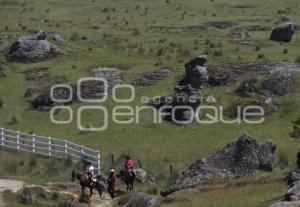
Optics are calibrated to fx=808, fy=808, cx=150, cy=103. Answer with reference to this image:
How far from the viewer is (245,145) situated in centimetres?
4288

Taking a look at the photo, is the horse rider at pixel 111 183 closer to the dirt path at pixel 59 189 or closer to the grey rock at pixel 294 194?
the dirt path at pixel 59 189

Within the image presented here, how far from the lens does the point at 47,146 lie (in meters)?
53.8

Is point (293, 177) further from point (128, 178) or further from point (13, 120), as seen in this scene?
point (13, 120)

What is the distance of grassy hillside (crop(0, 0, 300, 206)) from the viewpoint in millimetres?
55641

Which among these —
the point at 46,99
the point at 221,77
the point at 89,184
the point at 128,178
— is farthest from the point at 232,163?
the point at 46,99

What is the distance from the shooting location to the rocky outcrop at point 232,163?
4131 centimetres

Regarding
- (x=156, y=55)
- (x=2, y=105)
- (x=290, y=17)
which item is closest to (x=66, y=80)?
(x=2, y=105)

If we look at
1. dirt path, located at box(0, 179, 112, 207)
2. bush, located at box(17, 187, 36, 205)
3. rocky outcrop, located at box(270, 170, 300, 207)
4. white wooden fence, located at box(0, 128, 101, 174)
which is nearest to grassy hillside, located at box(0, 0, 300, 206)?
white wooden fence, located at box(0, 128, 101, 174)

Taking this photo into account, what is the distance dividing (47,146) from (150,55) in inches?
1028

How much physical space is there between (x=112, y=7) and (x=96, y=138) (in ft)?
174

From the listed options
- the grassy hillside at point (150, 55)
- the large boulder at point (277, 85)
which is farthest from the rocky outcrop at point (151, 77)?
the large boulder at point (277, 85)

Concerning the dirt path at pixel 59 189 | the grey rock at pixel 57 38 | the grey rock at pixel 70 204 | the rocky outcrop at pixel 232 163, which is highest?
the grey rock at pixel 57 38

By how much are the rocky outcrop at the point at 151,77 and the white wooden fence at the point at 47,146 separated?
15408 millimetres

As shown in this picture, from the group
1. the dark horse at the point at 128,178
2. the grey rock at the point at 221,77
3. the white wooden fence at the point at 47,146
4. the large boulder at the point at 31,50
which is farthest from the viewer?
the large boulder at the point at 31,50
